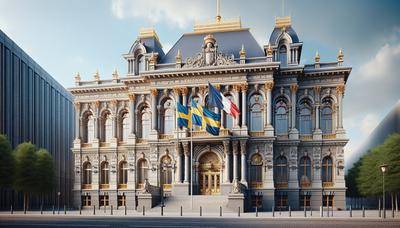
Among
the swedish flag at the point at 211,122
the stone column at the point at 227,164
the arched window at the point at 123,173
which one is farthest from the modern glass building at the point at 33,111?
the swedish flag at the point at 211,122

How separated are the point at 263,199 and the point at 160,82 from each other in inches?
760

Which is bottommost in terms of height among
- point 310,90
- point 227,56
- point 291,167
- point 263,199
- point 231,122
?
point 263,199

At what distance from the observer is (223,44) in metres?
51.3

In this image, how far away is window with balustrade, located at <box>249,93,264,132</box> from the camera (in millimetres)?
48219

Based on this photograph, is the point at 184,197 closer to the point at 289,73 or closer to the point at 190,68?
the point at 190,68

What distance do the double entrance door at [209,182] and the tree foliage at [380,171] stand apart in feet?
61.0

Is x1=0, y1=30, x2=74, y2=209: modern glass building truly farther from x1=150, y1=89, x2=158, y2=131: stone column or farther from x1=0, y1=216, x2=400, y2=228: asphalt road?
x1=0, y1=216, x2=400, y2=228: asphalt road

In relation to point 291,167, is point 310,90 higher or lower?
higher

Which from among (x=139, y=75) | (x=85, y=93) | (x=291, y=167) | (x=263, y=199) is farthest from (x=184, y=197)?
(x=85, y=93)

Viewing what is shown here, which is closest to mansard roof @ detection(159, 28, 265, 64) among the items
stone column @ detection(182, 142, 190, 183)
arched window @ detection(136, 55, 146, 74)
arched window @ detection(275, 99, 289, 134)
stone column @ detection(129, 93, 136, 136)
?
arched window @ detection(136, 55, 146, 74)

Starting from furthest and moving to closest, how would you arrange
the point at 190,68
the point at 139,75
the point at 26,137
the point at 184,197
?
the point at 26,137 < the point at 139,75 < the point at 190,68 < the point at 184,197

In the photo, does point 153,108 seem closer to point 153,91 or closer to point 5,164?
A: point 153,91

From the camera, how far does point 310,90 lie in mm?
49156

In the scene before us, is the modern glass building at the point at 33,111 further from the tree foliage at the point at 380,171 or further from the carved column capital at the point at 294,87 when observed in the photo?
the tree foliage at the point at 380,171
